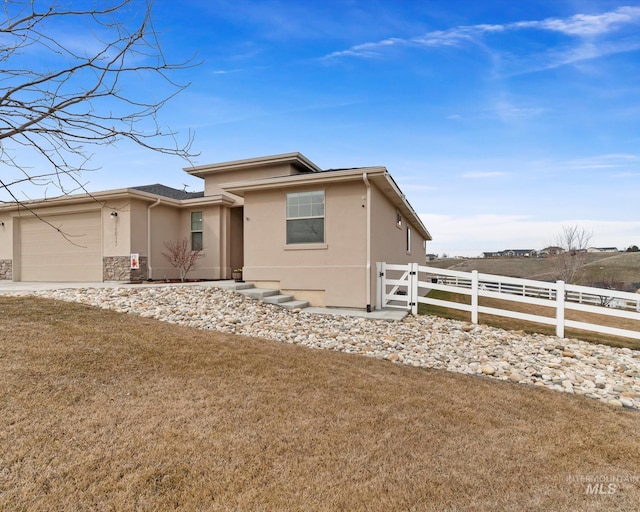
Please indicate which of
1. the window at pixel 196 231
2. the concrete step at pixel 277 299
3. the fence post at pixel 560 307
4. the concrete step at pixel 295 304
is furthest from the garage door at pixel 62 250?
the fence post at pixel 560 307

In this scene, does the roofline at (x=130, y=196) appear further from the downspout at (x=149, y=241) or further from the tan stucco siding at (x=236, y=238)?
the tan stucco siding at (x=236, y=238)

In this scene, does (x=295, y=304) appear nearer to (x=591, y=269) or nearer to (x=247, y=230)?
(x=247, y=230)

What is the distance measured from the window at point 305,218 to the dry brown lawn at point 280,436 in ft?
16.8

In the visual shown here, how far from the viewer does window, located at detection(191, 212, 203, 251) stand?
14086 millimetres

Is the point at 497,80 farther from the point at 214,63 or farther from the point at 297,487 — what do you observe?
the point at 297,487

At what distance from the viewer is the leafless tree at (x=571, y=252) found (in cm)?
2795

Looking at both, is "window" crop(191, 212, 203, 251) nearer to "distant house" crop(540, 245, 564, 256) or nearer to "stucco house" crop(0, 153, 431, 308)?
"stucco house" crop(0, 153, 431, 308)

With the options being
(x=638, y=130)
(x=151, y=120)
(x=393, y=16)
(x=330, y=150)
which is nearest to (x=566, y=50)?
(x=393, y=16)

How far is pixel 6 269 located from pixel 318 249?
572 inches

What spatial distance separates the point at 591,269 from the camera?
4031 cm

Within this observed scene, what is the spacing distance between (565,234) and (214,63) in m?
33.9

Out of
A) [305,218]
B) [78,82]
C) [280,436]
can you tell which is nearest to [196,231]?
[305,218]

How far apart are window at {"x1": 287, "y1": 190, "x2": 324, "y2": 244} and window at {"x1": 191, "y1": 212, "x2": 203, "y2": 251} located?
5750mm

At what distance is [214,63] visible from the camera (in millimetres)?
4555
